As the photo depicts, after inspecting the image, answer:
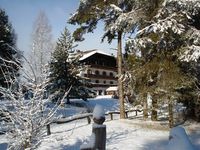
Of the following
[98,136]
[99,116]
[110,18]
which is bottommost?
[98,136]

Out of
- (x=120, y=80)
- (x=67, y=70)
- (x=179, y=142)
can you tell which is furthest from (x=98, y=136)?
(x=67, y=70)

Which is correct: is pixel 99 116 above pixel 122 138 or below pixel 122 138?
above

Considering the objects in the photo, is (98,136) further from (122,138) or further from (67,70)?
(67,70)

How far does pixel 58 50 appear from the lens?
1521 inches

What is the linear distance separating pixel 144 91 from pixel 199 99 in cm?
299

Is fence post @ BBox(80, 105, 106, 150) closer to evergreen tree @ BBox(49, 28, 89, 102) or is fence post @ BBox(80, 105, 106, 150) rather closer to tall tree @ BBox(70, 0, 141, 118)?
tall tree @ BBox(70, 0, 141, 118)

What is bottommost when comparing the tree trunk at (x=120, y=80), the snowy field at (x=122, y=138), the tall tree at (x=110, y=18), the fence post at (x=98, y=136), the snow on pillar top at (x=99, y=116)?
the snowy field at (x=122, y=138)

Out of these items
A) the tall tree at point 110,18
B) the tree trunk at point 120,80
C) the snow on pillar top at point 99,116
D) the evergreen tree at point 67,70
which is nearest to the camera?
the snow on pillar top at point 99,116

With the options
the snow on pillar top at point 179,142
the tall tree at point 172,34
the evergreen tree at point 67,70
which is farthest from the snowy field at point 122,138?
the evergreen tree at point 67,70

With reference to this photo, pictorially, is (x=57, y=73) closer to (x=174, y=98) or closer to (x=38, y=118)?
(x=174, y=98)

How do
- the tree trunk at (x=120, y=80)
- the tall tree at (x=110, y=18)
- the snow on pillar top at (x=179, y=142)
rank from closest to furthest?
the snow on pillar top at (x=179, y=142)
the tall tree at (x=110, y=18)
the tree trunk at (x=120, y=80)

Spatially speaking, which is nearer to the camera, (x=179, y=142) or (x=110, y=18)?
(x=179, y=142)

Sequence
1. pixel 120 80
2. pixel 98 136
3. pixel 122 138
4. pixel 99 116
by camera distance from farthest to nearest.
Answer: pixel 120 80
pixel 122 138
pixel 99 116
pixel 98 136

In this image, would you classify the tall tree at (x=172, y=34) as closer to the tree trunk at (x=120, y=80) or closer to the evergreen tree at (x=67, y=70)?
the tree trunk at (x=120, y=80)
